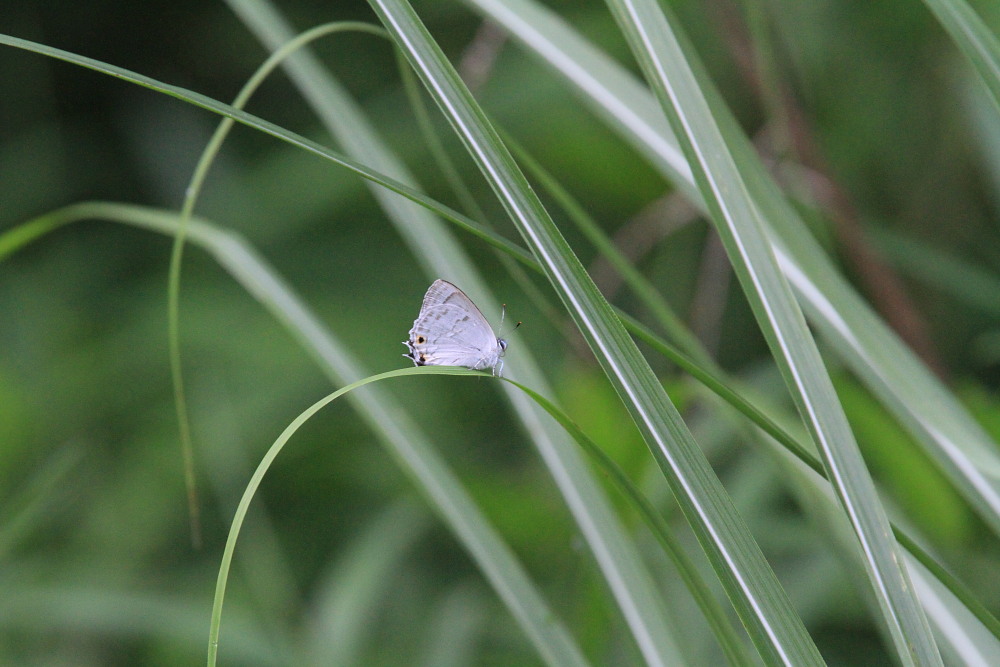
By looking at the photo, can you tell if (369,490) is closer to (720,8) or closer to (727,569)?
(720,8)

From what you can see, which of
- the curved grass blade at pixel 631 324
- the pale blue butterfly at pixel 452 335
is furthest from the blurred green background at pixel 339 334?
the curved grass blade at pixel 631 324

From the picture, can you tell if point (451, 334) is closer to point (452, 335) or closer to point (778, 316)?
point (452, 335)

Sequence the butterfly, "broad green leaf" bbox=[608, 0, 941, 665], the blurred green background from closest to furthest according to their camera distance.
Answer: "broad green leaf" bbox=[608, 0, 941, 665]
the butterfly
the blurred green background

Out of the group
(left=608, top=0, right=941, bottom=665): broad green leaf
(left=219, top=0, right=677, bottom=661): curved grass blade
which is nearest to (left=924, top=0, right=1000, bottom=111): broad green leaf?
(left=608, top=0, right=941, bottom=665): broad green leaf

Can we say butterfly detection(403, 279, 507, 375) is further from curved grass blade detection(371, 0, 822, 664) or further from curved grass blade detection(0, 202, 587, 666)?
curved grass blade detection(371, 0, 822, 664)

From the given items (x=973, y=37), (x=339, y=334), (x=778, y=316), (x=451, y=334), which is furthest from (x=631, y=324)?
(x=339, y=334)

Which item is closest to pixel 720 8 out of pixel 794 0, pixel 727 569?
pixel 794 0

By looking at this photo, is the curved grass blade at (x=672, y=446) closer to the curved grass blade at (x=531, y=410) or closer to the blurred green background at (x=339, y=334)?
the curved grass blade at (x=531, y=410)
